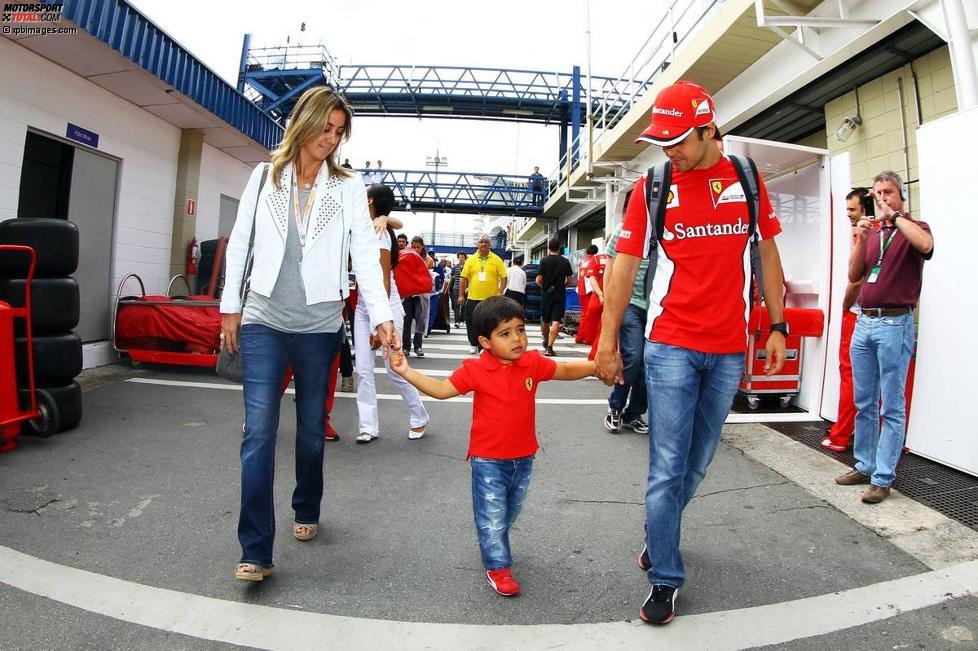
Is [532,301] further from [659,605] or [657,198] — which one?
[659,605]

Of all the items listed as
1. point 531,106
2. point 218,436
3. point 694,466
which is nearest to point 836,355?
point 694,466

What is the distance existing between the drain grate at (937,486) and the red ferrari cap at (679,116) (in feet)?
9.05

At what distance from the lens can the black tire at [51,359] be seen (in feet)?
14.0

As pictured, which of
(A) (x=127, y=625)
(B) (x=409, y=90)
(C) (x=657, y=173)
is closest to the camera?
(A) (x=127, y=625)

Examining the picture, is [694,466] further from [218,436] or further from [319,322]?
[218,436]

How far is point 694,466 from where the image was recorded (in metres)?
2.50

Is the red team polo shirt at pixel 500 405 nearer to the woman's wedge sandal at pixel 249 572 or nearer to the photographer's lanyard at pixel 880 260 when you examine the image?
the woman's wedge sandal at pixel 249 572

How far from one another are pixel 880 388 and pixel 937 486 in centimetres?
73

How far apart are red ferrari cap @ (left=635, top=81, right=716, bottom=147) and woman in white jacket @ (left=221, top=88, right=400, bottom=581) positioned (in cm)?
141

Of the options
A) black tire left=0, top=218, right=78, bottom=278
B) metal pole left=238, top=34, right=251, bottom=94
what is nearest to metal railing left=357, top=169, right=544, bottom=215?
metal pole left=238, top=34, right=251, bottom=94

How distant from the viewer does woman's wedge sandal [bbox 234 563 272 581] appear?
235 centimetres

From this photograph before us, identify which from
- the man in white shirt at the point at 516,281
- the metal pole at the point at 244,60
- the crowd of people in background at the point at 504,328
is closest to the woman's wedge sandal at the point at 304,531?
the crowd of people in background at the point at 504,328

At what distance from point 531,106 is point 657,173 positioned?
29.4m

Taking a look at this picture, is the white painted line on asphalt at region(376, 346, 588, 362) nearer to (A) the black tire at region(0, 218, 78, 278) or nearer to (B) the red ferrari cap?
(A) the black tire at region(0, 218, 78, 278)
